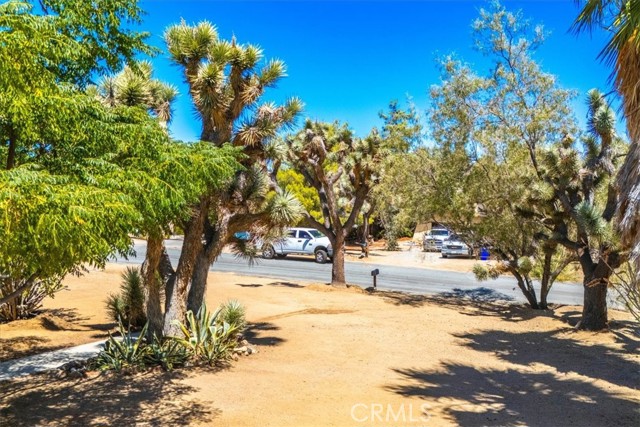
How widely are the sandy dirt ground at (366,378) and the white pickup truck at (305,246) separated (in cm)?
1594

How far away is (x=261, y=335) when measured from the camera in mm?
11617

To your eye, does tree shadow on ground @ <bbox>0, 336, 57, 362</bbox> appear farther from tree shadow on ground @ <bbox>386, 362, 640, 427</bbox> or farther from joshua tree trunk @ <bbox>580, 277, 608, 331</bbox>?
joshua tree trunk @ <bbox>580, 277, 608, 331</bbox>

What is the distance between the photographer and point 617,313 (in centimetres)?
1538

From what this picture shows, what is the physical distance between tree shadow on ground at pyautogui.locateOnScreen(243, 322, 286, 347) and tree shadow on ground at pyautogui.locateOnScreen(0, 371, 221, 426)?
2.72 m

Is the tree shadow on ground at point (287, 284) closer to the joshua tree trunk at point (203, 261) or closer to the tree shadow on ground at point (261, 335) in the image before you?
the tree shadow on ground at point (261, 335)

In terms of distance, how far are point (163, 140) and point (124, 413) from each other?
380cm

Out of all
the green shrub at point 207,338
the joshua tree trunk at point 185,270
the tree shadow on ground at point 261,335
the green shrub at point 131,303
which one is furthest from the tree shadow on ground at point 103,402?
the green shrub at point 131,303

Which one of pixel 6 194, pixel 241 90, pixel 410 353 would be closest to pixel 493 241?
pixel 410 353

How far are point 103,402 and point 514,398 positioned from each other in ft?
20.7

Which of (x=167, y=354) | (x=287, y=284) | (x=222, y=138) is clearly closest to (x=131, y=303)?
(x=167, y=354)

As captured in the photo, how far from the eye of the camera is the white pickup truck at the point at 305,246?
102 feet

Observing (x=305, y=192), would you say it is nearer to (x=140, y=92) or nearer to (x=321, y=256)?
(x=321, y=256)

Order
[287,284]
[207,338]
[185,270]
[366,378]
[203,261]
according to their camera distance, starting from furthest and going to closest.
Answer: [287,284] < [203,261] < [185,270] < [207,338] < [366,378]

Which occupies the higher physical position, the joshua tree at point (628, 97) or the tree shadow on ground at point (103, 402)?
the joshua tree at point (628, 97)
